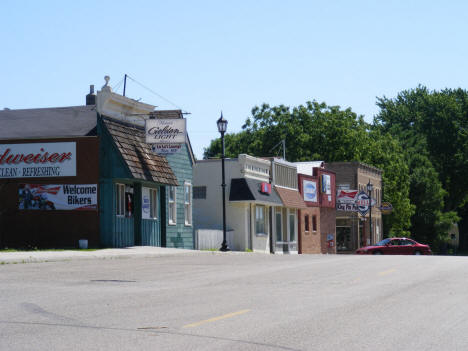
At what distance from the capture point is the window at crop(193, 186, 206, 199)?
46531mm

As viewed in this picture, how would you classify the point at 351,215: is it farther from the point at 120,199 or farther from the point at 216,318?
the point at 216,318

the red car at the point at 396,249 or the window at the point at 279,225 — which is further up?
the window at the point at 279,225

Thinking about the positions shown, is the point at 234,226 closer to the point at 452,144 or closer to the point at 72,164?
the point at 72,164

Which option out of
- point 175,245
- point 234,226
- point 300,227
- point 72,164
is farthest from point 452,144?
point 72,164

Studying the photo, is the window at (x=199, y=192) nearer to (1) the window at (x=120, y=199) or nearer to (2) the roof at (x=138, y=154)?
(2) the roof at (x=138, y=154)

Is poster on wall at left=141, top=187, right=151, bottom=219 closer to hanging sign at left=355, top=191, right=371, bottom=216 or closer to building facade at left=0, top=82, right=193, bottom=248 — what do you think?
building facade at left=0, top=82, right=193, bottom=248

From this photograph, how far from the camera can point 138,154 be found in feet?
112

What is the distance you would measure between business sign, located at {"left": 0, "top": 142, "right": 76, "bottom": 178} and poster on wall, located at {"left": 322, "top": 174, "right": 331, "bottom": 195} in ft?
104

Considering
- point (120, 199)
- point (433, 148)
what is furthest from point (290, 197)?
point (433, 148)

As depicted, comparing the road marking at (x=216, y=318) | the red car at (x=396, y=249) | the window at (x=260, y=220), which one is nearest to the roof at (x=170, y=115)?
the window at (x=260, y=220)

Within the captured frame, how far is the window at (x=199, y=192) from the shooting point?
4653 centimetres

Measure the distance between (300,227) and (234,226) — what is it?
10689 mm

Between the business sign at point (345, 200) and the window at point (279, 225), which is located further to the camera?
the business sign at point (345, 200)

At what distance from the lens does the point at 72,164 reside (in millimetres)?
31859
